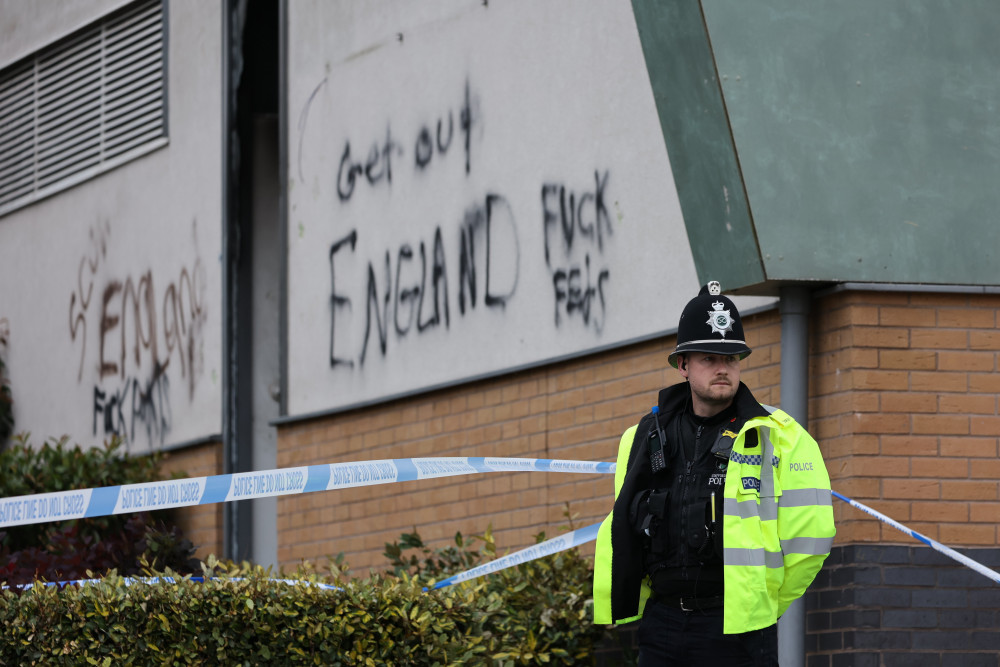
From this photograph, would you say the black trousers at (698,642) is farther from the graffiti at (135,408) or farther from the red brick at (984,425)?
the graffiti at (135,408)

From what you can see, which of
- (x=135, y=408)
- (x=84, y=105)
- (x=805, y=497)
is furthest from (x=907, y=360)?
(x=84, y=105)

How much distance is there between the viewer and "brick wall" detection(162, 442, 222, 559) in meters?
11.5

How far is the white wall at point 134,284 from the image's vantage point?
38.9ft

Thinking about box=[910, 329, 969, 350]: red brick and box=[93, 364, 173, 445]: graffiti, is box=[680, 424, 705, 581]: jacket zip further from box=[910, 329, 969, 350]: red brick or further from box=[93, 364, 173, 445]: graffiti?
box=[93, 364, 173, 445]: graffiti

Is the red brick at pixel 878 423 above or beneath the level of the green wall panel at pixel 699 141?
beneath

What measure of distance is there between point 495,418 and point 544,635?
6.59ft

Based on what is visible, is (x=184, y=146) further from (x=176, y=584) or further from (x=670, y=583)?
(x=670, y=583)

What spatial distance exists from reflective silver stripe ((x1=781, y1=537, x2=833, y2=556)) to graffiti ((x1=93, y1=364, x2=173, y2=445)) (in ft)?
25.9

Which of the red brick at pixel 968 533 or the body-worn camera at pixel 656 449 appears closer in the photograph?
the body-worn camera at pixel 656 449

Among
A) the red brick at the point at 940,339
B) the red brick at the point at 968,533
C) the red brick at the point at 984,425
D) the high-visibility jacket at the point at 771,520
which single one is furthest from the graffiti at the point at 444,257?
the high-visibility jacket at the point at 771,520

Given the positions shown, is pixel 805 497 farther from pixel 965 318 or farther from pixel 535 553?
pixel 535 553

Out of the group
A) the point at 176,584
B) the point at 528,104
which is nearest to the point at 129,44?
the point at 528,104

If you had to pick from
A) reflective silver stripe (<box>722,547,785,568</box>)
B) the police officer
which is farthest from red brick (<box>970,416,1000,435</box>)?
reflective silver stripe (<box>722,547,785,568</box>)

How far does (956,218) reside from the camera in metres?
6.78
